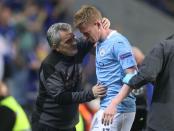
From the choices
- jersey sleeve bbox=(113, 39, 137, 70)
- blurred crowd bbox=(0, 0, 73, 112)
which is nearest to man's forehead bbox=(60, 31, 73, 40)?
jersey sleeve bbox=(113, 39, 137, 70)

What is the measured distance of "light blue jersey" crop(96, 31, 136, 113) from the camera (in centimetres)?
617

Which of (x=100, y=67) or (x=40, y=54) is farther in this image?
(x=40, y=54)

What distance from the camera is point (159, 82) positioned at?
587 centimetres

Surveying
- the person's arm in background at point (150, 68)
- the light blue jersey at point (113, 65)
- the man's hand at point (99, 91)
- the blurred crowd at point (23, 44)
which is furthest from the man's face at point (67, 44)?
the blurred crowd at point (23, 44)

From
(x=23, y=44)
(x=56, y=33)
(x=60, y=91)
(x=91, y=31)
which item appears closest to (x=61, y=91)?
(x=60, y=91)

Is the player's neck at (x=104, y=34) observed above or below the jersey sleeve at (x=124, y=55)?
above

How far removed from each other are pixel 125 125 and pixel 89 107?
225 centimetres

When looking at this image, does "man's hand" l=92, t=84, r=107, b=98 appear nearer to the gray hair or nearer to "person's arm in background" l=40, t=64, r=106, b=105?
"person's arm in background" l=40, t=64, r=106, b=105

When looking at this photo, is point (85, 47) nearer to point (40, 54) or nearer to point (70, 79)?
point (70, 79)

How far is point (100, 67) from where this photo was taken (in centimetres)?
633

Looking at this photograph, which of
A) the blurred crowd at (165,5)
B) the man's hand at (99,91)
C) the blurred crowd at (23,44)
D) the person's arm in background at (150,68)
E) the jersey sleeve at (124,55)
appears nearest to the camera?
the person's arm in background at (150,68)

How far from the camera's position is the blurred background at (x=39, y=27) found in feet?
39.8

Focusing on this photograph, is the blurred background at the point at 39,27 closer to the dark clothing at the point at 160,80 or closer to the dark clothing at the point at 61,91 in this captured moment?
the dark clothing at the point at 61,91

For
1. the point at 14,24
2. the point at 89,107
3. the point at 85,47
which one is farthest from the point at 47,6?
the point at 85,47
